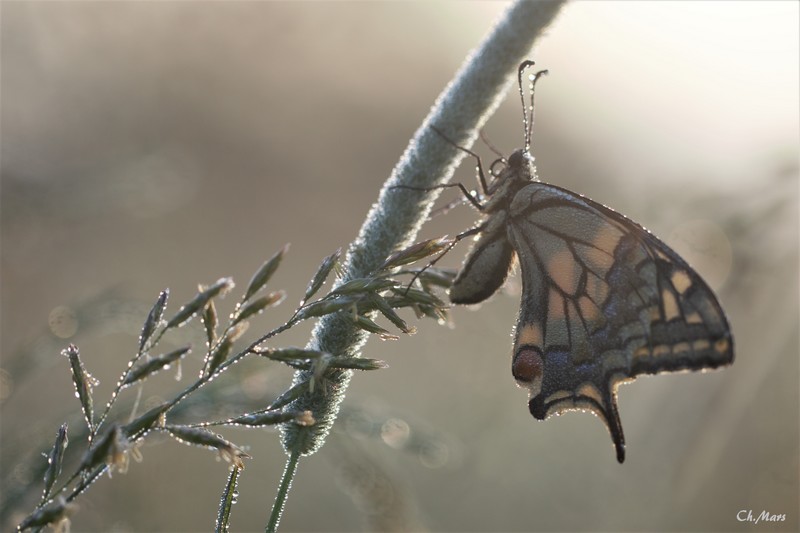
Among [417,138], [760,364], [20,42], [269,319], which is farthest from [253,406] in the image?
[269,319]

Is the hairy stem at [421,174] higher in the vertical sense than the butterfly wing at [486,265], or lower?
lower

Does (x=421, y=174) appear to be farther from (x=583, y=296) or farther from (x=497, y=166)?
(x=497, y=166)

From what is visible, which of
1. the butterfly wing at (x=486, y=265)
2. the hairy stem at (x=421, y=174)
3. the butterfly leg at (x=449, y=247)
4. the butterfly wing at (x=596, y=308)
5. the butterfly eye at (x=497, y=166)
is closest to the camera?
the hairy stem at (x=421, y=174)
